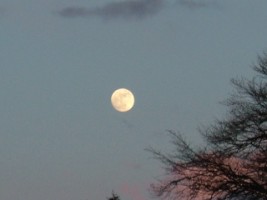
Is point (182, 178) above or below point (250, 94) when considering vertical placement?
below

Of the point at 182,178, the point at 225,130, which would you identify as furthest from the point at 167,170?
the point at 225,130

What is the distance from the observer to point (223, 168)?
2875 centimetres

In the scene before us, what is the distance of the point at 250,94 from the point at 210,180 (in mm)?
3334

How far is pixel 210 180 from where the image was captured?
1141 inches

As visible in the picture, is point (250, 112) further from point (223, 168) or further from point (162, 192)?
point (162, 192)

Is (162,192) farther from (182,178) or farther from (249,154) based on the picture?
(249,154)

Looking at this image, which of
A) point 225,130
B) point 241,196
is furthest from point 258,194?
point 225,130

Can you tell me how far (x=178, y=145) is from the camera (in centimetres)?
2939

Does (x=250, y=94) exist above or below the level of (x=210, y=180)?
above

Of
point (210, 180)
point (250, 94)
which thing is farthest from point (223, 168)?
point (250, 94)

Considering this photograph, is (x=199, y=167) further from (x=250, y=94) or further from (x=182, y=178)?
(x=250, y=94)

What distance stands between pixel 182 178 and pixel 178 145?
1104mm

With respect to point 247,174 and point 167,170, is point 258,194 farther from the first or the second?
point 167,170

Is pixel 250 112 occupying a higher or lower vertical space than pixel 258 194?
higher
